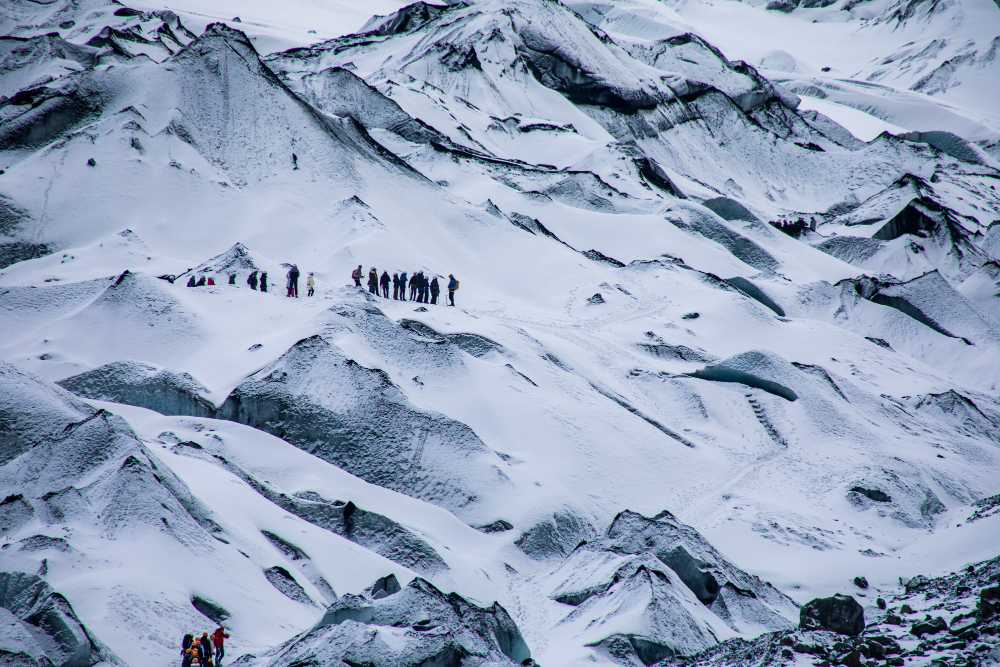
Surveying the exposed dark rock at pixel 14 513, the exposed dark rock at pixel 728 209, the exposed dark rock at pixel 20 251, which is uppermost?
the exposed dark rock at pixel 14 513

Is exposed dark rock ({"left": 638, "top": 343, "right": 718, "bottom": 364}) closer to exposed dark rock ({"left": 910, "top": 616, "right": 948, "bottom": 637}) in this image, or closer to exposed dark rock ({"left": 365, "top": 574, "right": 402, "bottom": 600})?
exposed dark rock ({"left": 365, "top": 574, "right": 402, "bottom": 600})

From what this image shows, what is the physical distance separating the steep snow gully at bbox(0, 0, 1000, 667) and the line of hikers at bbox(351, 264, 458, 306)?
3.36ft

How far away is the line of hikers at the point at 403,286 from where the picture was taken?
29.2m

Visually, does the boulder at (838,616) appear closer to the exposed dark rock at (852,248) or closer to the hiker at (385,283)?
the hiker at (385,283)

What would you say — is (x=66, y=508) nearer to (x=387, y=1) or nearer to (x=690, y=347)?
(x=690, y=347)

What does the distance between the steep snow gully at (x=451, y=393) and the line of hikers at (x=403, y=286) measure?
3.36 feet

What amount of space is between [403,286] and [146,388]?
10348 mm

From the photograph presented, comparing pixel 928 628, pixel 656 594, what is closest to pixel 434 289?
pixel 656 594

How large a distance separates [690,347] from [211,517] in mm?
20656

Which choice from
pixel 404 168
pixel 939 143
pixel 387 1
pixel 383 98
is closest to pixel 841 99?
pixel 939 143

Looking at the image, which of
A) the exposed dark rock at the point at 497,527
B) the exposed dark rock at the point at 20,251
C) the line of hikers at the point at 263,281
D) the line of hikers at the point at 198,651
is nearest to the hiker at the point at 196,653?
the line of hikers at the point at 198,651

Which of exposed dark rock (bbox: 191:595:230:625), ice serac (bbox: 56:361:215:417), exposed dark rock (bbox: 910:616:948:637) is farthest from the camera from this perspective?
ice serac (bbox: 56:361:215:417)

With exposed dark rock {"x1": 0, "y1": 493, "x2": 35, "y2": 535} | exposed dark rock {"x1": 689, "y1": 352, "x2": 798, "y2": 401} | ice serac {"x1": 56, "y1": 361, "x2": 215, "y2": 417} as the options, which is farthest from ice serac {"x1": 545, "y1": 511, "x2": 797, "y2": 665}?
exposed dark rock {"x1": 689, "y1": 352, "x2": 798, "y2": 401}

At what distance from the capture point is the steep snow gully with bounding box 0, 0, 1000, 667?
523 inches
